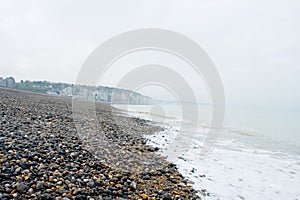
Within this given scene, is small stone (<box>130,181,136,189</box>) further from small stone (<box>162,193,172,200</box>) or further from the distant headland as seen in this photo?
the distant headland

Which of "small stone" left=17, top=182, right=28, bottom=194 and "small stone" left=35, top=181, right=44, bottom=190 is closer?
"small stone" left=17, top=182, right=28, bottom=194

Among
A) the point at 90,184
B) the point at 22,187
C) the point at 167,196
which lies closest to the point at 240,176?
the point at 167,196

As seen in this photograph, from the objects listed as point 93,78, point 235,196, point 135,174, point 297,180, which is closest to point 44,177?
point 135,174

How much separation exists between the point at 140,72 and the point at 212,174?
9.32m

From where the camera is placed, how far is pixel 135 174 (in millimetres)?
4566

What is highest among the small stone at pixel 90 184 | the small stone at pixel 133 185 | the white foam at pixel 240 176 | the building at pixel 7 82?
the building at pixel 7 82

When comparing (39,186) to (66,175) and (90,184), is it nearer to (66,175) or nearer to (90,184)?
(66,175)

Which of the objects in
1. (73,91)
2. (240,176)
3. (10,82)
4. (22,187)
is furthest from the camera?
(10,82)

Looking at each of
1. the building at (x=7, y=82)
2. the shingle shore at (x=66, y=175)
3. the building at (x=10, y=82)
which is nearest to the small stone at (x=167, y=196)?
the shingle shore at (x=66, y=175)

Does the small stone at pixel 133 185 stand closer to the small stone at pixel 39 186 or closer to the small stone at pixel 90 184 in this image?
the small stone at pixel 90 184

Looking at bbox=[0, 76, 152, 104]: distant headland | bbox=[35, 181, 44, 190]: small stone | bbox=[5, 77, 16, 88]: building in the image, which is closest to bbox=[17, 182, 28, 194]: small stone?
bbox=[35, 181, 44, 190]: small stone

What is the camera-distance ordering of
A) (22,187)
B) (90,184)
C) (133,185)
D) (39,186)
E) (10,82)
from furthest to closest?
(10,82) → (133,185) → (90,184) → (39,186) → (22,187)

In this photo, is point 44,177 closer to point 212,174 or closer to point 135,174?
point 135,174

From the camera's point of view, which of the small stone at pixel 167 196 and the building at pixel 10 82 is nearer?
the small stone at pixel 167 196
